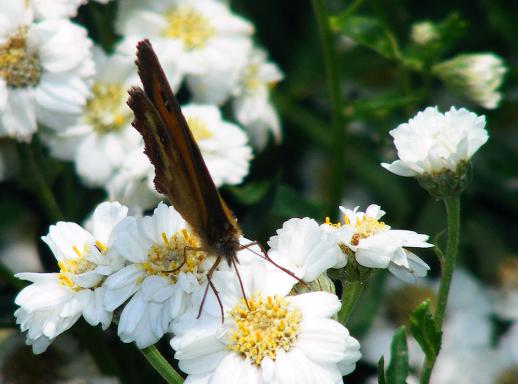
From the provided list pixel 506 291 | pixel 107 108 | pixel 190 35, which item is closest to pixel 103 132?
pixel 107 108

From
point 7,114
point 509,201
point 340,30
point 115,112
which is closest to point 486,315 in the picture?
point 509,201

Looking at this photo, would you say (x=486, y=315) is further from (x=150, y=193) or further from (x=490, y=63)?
(x=150, y=193)

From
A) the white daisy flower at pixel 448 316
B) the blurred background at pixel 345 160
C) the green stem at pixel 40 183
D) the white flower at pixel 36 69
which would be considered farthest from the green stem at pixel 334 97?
the green stem at pixel 40 183

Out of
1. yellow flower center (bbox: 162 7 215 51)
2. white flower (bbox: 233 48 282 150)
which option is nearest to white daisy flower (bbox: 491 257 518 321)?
white flower (bbox: 233 48 282 150)

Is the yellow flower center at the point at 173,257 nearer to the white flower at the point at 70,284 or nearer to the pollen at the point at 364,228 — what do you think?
the white flower at the point at 70,284

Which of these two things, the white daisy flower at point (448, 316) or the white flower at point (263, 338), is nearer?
the white flower at point (263, 338)

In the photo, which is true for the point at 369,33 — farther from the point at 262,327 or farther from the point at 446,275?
the point at 262,327

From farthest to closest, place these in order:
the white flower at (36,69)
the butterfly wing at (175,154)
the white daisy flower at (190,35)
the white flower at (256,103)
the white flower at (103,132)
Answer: the white flower at (256,103) < the white daisy flower at (190,35) < the white flower at (103,132) < the white flower at (36,69) < the butterfly wing at (175,154)

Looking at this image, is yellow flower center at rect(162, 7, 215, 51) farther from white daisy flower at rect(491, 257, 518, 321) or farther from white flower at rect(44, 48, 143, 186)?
white daisy flower at rect(491, 257, 518, 321)
